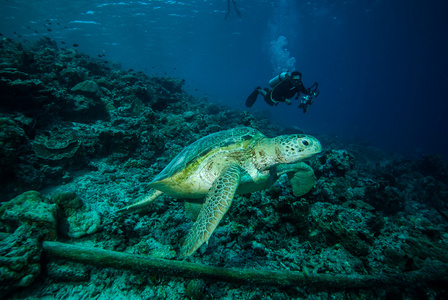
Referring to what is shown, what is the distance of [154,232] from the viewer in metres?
2.91

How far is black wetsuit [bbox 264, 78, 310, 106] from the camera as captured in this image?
8.53m

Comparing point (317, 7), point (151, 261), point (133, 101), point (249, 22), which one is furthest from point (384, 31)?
point (151, 261)

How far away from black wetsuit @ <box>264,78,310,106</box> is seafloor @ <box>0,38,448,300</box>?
4.40 m

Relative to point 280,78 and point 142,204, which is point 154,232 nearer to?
point 142,204


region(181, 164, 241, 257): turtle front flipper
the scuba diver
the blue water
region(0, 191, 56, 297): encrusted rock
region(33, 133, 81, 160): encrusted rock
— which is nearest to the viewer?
region(0, 191, 56, 297): encrusted rock

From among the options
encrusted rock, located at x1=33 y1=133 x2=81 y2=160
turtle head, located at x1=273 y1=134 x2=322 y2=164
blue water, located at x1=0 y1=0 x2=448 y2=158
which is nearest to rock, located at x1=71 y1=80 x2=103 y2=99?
encrusted rock, located at x1=33 y1=133 x2=81 y2=160

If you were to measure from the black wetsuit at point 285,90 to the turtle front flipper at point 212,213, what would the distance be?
7.86 m

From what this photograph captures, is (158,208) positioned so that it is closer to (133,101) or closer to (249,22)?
(133,101)

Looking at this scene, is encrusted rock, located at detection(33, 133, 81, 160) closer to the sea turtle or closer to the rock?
the sea turtle

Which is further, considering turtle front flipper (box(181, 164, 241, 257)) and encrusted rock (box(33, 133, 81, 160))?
encrusted rock (box(33, 133, 81, 160))

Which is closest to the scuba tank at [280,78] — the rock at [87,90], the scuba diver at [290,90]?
the scuba diver at [290,90]

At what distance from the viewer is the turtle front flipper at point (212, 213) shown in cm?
189

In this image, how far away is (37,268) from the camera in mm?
1880

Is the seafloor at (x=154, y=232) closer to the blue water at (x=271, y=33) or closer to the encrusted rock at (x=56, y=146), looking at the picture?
the encrusted rock at (x=56, y=146)
